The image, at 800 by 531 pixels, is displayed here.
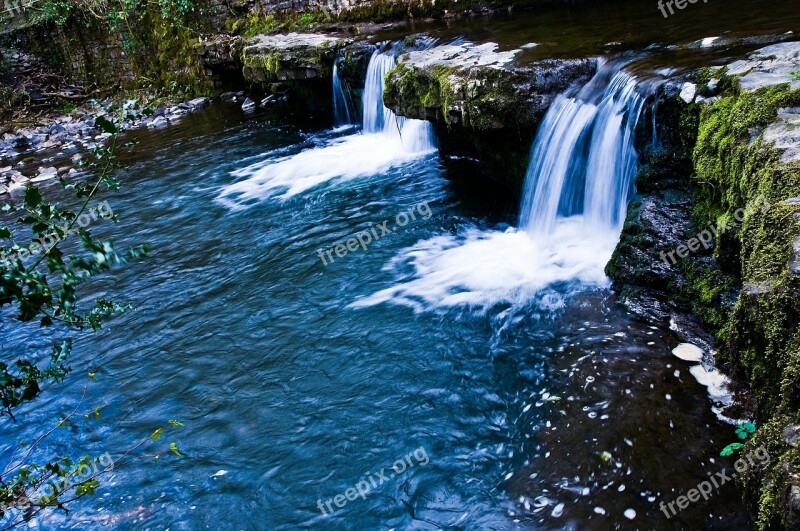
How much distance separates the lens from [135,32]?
72.1 feet

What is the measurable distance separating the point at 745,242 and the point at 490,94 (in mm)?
4430

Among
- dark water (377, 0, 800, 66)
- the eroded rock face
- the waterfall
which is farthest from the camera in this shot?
the eroded rock face

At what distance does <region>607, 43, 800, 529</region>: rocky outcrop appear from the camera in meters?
3.06

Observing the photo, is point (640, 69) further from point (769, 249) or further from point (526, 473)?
point (526, 473)

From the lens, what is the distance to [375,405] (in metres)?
5.13

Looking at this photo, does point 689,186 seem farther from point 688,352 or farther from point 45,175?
point 45,175

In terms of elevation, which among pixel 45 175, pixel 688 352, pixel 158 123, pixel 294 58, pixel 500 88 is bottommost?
pixel 688 352

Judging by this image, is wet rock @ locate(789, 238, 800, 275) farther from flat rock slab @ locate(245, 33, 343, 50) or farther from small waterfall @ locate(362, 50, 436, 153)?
flat rock slab @ locate(245, 33, 343, 50)

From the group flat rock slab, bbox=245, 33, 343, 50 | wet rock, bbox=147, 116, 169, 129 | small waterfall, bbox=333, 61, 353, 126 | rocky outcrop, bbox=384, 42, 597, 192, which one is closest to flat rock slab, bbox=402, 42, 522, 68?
rocky outcrop, bbox=384, 42, 597, 192

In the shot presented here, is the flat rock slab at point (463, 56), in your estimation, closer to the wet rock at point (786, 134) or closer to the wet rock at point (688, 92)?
the wet rock at point (688, 92)

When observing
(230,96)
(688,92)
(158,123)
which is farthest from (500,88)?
(230,96)

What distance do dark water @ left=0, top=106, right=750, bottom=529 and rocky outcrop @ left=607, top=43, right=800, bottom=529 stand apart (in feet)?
1.53

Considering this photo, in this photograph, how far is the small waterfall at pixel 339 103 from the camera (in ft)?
46.4

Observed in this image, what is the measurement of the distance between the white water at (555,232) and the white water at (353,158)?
13.0 ft
